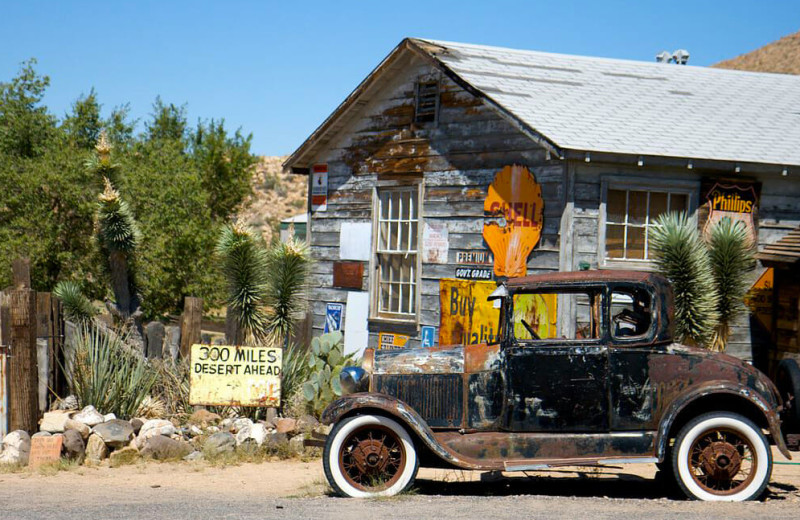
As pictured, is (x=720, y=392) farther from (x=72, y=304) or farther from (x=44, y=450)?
(x=72, y=304)

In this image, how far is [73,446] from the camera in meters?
9.62

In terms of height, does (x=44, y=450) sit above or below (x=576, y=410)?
below

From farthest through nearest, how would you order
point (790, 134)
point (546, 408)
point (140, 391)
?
1. point (790, 134)
2. point (140, 391)
3. point (546, 408)

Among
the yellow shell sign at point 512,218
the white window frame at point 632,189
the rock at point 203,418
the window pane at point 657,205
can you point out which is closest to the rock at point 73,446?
the rock at point 203,418

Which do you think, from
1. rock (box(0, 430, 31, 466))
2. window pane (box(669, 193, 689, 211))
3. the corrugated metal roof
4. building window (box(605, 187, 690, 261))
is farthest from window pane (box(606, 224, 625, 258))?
rock (box(0, 430, 31, 466))

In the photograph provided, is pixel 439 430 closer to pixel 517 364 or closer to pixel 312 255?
pixel 517 364

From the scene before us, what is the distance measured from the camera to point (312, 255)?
15.2m

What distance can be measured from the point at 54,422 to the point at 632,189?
7.60 m

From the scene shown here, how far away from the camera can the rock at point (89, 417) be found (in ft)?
33.1

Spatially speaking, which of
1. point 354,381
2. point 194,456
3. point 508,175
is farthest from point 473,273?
point 354,381

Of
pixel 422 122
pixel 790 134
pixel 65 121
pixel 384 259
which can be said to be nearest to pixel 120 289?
pixel 384 259

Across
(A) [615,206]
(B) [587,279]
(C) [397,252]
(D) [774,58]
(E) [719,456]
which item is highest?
(D) [774,58]

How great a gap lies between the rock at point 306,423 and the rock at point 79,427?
2311mm

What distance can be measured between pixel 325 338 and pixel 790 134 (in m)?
7.43
